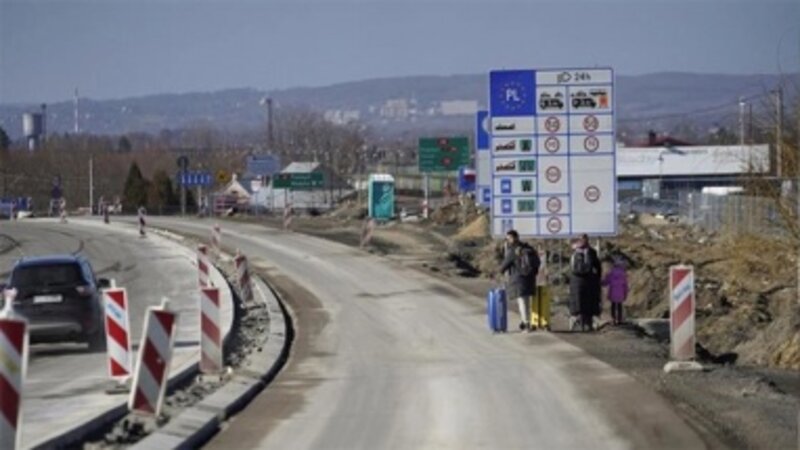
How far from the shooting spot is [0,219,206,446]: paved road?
1705cm

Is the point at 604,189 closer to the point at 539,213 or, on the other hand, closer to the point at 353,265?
the point at 539,213

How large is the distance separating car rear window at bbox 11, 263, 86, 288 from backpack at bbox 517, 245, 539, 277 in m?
7.68

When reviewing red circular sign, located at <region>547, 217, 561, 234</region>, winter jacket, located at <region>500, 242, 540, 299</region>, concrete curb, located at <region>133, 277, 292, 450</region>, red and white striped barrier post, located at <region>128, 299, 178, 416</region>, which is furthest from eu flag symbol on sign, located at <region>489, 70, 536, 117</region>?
red and white striped barrier post, located at <region>128, 299, 178, 416</region>

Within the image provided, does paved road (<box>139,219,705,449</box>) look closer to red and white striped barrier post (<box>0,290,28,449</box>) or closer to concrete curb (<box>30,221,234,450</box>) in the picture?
concrete curb (<box>30,221,234,450</box>)

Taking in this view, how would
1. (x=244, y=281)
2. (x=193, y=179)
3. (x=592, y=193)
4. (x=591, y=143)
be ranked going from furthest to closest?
(x=193, y=179) → (x=244, y=281) → (x=592, y=193) → (x=591, y=143)

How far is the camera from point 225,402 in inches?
687

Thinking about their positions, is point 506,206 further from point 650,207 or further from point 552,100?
point 650,207

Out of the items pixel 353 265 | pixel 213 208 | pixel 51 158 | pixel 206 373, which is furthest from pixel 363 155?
pixel 206 373

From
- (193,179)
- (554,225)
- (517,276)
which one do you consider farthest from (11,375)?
(193,179)

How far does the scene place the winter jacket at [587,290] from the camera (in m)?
27.3

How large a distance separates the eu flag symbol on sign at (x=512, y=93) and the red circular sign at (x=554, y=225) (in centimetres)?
229

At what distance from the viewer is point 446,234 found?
235 ft

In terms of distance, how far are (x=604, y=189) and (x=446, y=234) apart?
132 feet

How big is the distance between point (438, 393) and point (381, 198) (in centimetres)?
6182
